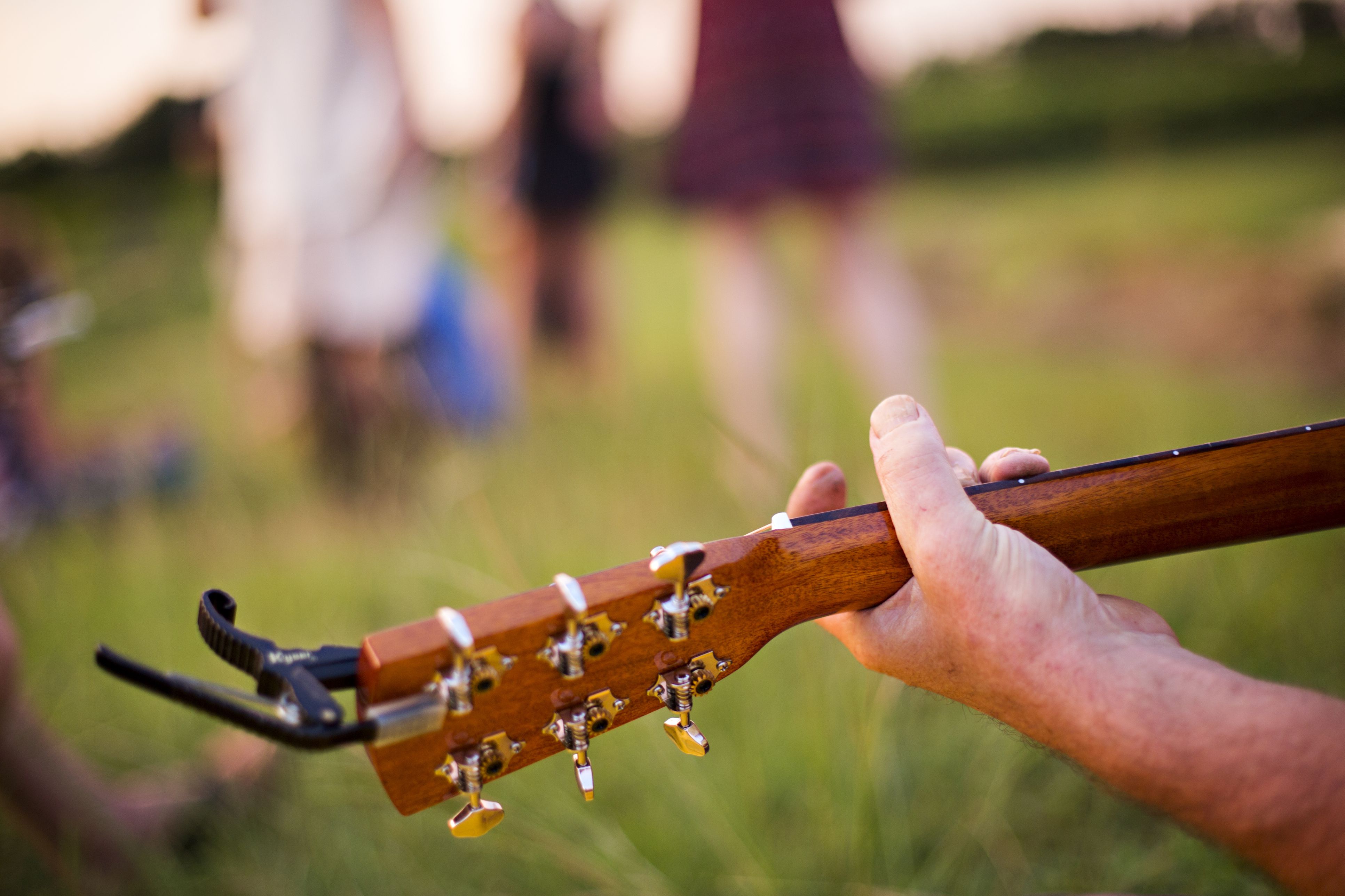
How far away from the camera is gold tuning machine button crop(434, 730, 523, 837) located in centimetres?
70

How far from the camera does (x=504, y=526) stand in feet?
7.25

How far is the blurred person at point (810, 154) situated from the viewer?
8.30 feet

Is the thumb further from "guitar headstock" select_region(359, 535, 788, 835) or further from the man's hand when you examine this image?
"guitar headstock" select_region(359, 535, 788, 835)

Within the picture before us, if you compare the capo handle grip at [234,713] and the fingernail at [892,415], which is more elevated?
the fingernail at [892,415]

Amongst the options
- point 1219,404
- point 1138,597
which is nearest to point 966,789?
point 1138,597

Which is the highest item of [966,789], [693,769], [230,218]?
[230,218]

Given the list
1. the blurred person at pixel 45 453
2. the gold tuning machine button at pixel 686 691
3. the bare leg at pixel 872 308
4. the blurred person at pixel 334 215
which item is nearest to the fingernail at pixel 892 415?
the gold tuning machine button at pixel 686 691

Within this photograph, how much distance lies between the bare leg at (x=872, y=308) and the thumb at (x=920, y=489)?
1.70m

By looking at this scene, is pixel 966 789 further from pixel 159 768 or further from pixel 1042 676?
pixel 159 768

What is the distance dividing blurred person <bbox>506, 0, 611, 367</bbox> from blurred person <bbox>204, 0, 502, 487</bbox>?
3.36 feet

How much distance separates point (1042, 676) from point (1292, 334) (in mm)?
6459

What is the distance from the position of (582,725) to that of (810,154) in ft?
7.49

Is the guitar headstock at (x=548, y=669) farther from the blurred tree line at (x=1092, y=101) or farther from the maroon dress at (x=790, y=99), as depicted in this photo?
Answer: the blurred tree line at (x=1092, y=101)

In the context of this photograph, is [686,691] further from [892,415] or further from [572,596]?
[892,415]
